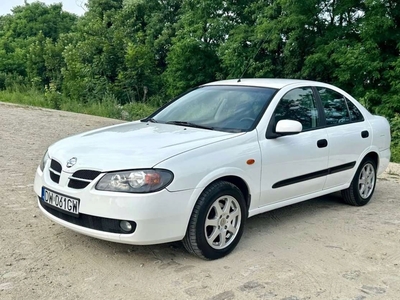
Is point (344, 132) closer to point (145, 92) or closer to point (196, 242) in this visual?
point (196, 242)

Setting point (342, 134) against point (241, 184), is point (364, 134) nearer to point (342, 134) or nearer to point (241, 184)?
point (342, 134)

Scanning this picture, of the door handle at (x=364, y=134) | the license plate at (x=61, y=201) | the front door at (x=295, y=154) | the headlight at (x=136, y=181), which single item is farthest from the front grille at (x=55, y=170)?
the door handle at (x=364, y=134)

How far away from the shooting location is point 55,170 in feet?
13.4

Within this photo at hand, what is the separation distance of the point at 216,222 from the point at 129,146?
3.23ft

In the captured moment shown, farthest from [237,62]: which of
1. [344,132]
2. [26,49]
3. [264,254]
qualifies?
[26,49]

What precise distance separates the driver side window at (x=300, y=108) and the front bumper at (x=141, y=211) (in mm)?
1555

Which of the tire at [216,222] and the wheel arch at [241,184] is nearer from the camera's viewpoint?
the tire at [216,222]

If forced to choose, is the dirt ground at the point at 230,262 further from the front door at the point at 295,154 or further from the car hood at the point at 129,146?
the car hood at the point at 129,146

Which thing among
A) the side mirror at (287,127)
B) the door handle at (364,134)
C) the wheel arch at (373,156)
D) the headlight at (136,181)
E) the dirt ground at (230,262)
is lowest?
the dirt ground at (230,262)

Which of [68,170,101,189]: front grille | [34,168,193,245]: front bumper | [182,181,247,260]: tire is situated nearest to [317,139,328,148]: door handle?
[182,181,247,260]: tire

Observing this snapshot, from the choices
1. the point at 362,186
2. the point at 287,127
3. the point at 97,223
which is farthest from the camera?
the point at 362,186

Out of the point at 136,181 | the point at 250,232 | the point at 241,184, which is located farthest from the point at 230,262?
the point at 136,181

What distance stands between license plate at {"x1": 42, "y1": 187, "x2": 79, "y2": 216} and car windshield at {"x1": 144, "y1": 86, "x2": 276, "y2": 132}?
1.48m

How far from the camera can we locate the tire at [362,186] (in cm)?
576
